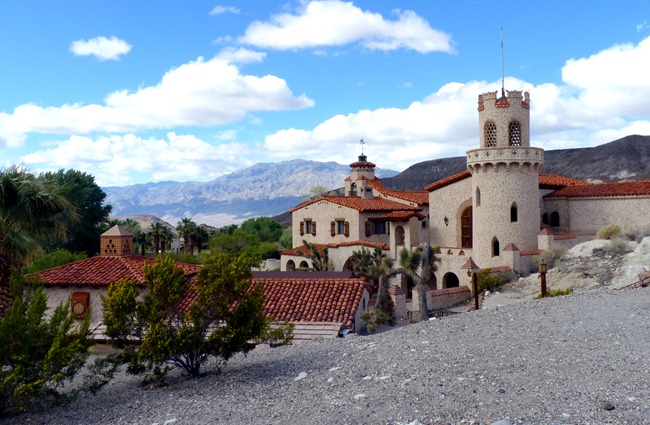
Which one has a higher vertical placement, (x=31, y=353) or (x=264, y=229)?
(x=264, y=229)

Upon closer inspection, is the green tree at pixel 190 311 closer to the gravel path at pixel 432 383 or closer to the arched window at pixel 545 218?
the gravel path at pixel 432 383

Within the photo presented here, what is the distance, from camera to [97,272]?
20125 mm

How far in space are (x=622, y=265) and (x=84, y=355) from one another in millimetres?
27177

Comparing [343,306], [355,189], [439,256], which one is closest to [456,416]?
[343,306]

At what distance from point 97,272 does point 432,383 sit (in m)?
13.3

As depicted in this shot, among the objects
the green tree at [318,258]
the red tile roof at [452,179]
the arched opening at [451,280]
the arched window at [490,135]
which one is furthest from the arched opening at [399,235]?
→ the arched window at [490,135]

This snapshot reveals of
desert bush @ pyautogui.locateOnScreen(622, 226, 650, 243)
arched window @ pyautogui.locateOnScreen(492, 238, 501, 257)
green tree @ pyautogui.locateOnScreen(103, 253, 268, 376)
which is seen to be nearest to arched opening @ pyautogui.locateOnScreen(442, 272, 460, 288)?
arched window @ pyautogui.locateOnScreen(492, 238, 501, 257)

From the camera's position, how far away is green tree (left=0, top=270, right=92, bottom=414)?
11195mm

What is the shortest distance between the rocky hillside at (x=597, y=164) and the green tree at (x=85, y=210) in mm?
79134

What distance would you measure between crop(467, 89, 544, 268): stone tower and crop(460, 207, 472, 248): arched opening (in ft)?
14.9

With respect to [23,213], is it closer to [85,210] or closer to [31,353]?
[31,353]

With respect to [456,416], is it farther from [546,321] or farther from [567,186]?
[567,186]

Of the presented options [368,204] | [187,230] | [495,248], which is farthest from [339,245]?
[187,230]

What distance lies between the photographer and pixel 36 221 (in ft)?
49.1
